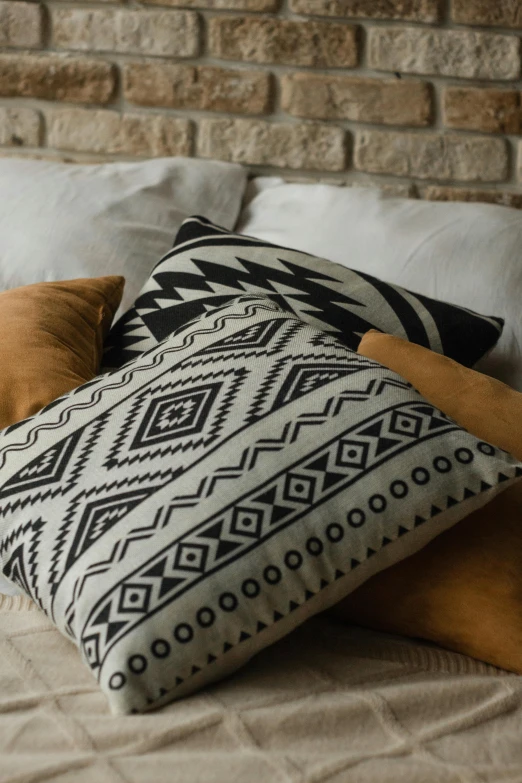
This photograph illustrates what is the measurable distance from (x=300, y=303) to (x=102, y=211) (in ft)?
1.62

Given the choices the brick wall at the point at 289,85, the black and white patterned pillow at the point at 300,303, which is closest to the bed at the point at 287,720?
the black and white patterned pillow at the point at 300,303

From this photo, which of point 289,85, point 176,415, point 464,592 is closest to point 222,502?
point 176,415

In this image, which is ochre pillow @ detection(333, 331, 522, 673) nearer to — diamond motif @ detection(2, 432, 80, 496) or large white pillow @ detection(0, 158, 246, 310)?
diamond motif @ detection(2, 432, 80, 496)

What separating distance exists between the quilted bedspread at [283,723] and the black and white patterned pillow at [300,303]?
47 centimetres

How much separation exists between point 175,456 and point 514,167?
1202mm

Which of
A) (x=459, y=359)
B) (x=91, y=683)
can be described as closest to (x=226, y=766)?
(x=91, y=683)

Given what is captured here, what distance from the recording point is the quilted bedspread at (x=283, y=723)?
1.78 feet

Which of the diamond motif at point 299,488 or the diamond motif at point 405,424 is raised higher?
the diamond motif at point 405,424

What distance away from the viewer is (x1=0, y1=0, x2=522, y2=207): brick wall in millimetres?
1569

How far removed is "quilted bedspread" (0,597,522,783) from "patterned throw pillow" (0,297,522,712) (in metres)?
0.03

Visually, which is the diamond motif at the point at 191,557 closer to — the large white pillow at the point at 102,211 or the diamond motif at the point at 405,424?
the diamond motif at the point at 405,424

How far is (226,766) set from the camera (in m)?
0.54

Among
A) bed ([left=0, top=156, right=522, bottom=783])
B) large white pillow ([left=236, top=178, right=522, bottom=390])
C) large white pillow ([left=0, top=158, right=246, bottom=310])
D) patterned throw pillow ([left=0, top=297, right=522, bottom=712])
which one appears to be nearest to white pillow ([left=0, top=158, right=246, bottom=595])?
large white pillow ([left=0, top=158, right=246, bottom=310])

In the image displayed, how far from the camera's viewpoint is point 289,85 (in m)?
1.60
